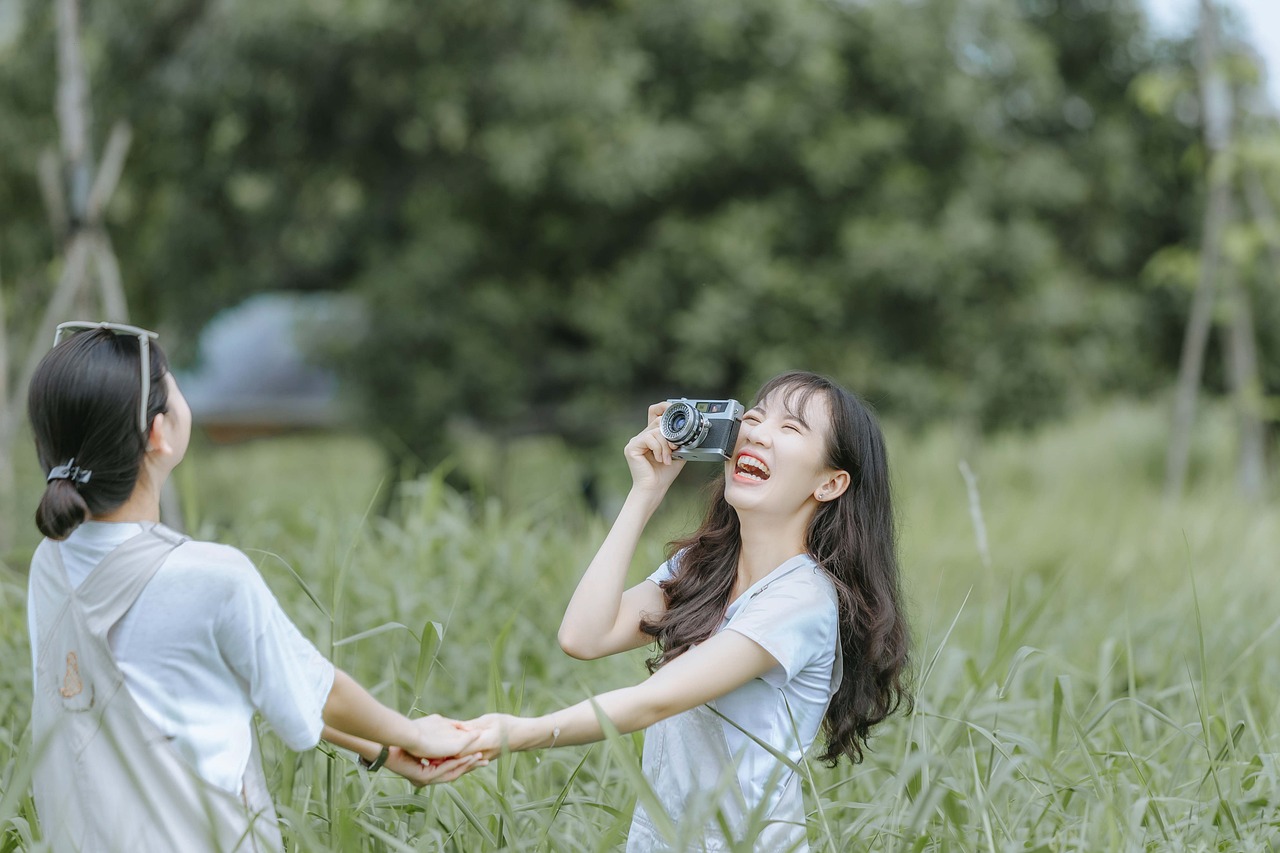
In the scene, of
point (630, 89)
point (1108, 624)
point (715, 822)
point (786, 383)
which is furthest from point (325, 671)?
point (630, 89)

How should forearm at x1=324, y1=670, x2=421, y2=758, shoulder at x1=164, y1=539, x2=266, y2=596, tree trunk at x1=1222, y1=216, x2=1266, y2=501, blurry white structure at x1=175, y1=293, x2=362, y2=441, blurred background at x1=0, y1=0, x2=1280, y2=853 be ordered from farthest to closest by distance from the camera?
blurry white structure at x1=175, y1=293, x2=362, y2=441, tree trunk at x1=1222, y1=216, x2=1266, y2=501, blurred background at x1=0, y1=0, x2=1280, y2=853, forearm at x1=324, y1=670, x2=421, y2=758, shoulder at x1=164, y1=539, x2=266, y2=596

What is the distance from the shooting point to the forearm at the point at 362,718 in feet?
5.51

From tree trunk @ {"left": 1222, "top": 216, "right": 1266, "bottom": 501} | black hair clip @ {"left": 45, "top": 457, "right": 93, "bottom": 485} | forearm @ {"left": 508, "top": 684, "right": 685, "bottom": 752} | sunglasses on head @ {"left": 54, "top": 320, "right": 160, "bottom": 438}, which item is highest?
sunglasses on head @ {"left": 54, "top": 320, "right": 160, "bottom": 438}

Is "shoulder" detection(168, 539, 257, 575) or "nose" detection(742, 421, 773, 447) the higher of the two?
A: "nose" detection(742, 421, 773, 447)

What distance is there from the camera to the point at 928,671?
2023 millimetres

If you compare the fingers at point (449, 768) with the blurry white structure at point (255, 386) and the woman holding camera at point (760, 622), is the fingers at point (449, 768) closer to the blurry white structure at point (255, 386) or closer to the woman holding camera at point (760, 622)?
the woman holding camera at point (760, 622)

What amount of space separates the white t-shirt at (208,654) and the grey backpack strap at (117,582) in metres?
0.01

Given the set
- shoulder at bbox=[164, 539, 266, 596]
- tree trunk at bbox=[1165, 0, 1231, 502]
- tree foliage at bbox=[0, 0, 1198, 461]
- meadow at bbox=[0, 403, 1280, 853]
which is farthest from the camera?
tree trunk at bbox=[1165, 0, 1231, 502]

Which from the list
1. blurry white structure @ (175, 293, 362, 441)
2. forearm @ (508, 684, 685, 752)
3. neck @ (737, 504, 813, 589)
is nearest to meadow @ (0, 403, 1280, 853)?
forearm @ (508, 684, 685, 752)

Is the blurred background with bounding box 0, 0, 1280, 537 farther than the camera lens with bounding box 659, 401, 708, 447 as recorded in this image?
Yes

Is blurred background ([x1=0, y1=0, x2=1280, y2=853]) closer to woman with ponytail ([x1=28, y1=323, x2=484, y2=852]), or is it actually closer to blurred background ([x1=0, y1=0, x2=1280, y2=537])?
blurred background ([x1=0, y1=0, x2=1280, y2=537])

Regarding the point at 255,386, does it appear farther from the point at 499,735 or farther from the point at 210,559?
the point at 210,559

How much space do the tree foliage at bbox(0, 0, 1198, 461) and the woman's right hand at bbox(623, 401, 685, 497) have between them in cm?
489

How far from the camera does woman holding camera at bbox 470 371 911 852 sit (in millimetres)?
1795
